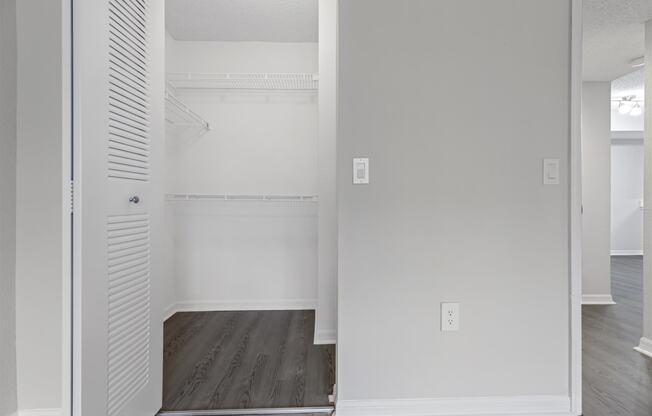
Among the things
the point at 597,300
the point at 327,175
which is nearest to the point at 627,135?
the point at 597,300

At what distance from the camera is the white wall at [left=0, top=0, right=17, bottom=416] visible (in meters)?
1.54

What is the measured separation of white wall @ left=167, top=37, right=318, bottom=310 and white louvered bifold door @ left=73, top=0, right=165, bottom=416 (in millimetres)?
1542

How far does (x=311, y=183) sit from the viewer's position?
10.9ft

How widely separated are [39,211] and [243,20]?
2.13m

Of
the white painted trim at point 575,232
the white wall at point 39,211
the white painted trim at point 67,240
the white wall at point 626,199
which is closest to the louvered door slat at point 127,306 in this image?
the white painted trim at point 67,240

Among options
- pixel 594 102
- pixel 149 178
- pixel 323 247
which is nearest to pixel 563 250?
pixel 323 247

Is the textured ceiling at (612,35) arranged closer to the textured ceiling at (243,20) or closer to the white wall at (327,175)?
the white wall at (327,175)

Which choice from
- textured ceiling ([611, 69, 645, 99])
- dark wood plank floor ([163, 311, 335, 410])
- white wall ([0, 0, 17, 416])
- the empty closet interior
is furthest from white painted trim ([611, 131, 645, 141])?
white wall ([0, 0, 17, 416])

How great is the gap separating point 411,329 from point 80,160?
1.47m

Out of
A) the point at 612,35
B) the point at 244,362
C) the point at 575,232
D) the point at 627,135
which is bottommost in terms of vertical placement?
the point at 244,362

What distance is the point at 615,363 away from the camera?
2.23 metres

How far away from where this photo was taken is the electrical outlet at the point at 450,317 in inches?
64.7

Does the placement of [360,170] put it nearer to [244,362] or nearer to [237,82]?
[244,362]

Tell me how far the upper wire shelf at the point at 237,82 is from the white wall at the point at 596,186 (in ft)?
9.51
